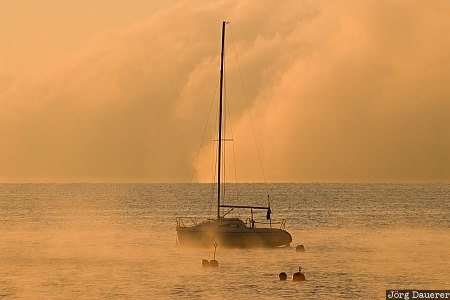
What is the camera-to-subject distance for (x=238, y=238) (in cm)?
9919

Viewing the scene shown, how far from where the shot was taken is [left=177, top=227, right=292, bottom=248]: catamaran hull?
99.4 m

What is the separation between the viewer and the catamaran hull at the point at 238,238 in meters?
99.4

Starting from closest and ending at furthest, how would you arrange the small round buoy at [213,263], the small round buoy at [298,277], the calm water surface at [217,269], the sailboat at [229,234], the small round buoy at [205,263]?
the calm water surface at [217,269] → the small round buoy at [298,277] → the small round buoy at [213,263] → the small round buoy at [205,263] → the sailboat at [229,234]

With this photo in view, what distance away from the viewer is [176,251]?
10544 centimetres

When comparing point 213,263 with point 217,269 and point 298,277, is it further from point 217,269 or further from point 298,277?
point 298,277

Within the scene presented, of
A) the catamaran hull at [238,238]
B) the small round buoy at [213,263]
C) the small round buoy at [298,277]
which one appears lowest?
the small round buoy at [298,277]

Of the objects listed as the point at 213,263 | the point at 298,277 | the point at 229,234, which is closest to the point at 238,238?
the point at 229,234

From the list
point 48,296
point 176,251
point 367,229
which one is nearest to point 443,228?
point 367,229

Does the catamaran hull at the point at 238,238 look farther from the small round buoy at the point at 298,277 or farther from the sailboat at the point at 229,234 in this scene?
the small round buoy at the point at 298,277

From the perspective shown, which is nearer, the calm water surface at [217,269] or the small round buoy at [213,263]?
the calm water surface at [217,269]

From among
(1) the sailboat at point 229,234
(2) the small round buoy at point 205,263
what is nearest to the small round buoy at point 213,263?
(2) the small round buoy at point 205,263

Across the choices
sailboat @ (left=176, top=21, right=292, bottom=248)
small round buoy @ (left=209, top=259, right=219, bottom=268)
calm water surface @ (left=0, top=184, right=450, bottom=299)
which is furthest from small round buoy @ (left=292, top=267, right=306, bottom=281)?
sailboat @ (left=176, top=21, right=292, bottom=248)

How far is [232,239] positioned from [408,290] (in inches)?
1179

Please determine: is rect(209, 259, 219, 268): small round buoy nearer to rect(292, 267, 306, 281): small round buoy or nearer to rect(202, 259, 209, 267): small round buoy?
rect(202, 259, 209, 267): small round buoy
